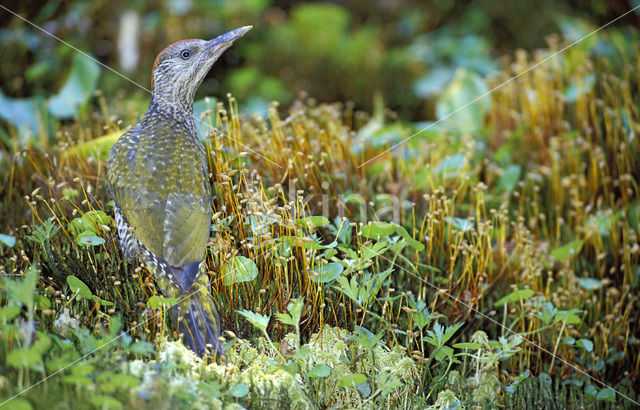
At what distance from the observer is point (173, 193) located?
1921 millimetres

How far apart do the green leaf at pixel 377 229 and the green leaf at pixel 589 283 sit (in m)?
1.00

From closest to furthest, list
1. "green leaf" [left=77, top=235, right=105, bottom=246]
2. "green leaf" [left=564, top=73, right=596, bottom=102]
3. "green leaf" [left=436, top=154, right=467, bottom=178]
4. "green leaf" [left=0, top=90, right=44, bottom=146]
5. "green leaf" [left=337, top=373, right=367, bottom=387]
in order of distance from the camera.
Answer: "green leaf" [left=337, top=373, right=367, bottom=387] < "green leaf" [left=77, top=235, right=105, bottom=246] < "green leaf" [left=436, top=154, right=467, bottom=178] < "green leaf" [left=0, top=90, right=44, bottom=146] < "green leaf" [left=564, top=73, right=596, bottom=102]

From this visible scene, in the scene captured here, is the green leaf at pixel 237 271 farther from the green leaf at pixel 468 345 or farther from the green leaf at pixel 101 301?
the green leaf at pixel 468 345

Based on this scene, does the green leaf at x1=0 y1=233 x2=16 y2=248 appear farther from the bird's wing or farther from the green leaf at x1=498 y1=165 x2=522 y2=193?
the green leaf at x1=498 y1=165 x2=522 y2=193

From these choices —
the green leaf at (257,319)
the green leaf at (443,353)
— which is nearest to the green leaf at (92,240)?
the green leaf at (257,319)

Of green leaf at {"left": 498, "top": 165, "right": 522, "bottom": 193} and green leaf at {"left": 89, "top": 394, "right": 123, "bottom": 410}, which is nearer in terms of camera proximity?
green leaf at {"left": 89, "top": 394, "right": 123, "bottom": 410}

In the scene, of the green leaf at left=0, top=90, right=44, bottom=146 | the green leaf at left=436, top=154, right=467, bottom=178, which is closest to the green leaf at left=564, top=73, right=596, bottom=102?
the green leaf at left=436, top=154, right=467, bottom=178

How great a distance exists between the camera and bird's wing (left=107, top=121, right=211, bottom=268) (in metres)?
1.85

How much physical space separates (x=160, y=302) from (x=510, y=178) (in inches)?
77.7

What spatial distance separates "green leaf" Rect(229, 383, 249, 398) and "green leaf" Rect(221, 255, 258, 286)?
331 mm

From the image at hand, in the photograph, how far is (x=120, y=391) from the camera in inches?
61.1

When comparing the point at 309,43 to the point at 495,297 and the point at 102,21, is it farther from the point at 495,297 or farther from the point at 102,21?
the point at 495,297

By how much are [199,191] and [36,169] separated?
77cm

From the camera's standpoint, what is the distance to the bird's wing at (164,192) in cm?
185
